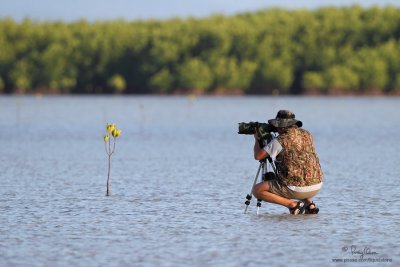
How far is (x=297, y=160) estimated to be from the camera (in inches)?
616

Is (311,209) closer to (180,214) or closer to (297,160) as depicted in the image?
(297,160)

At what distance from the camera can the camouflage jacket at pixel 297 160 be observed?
617 inches

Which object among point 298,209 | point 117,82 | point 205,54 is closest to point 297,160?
point 298,209

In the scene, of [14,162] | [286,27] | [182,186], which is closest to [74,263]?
[182,186]

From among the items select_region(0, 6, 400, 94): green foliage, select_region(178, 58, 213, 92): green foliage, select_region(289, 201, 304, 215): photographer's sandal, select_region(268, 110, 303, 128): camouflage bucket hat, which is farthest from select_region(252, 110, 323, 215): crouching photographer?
select_region(178, 58, 213, 92): green foliage

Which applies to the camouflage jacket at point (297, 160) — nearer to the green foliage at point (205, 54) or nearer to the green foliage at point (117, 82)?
the green foliage at point (205, 54)

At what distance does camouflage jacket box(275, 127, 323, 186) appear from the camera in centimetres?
1567

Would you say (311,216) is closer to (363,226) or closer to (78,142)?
(363,226)

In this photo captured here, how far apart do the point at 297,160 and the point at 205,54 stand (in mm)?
153969

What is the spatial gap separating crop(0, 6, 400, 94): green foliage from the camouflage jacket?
467ft

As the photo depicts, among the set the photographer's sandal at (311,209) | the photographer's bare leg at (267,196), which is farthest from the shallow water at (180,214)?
the photographer's bare leg at (267,196)

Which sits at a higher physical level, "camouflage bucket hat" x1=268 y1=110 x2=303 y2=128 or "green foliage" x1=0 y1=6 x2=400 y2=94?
"green foliage" x1=0 y1=6 x2=400 y2=94

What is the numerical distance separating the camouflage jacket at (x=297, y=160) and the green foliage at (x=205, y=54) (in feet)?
467

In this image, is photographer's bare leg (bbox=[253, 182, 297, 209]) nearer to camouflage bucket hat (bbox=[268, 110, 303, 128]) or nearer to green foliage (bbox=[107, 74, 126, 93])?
camouflage bucket hat (bbox=[268, 110, 303, 128])
